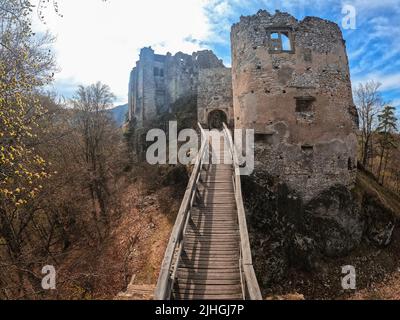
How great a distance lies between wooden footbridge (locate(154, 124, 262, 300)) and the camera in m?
5.46

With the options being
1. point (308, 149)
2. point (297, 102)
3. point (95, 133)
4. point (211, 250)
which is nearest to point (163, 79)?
point (95, 133)

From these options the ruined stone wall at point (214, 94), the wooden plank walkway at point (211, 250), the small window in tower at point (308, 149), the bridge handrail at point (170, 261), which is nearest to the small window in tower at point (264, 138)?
the small window in tower at point (308, 149)

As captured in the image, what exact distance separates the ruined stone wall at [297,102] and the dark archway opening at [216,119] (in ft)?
45.4

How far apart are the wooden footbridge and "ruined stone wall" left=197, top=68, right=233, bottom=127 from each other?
16.5 meters

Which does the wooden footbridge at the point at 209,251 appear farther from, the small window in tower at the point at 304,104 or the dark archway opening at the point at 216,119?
the dark archway opening at the point at 216,119

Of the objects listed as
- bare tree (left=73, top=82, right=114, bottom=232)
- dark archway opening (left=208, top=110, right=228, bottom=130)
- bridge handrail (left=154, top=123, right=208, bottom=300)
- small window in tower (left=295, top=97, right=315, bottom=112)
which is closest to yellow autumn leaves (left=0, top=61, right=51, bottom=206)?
bridge handrail (left=154, top=123, right=208, bottom=300)

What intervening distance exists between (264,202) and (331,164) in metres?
3.60

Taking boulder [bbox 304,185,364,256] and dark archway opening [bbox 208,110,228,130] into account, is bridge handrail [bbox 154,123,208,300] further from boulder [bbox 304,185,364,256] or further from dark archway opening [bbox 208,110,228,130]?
dark archway opening [bbox 208,110,228,130]

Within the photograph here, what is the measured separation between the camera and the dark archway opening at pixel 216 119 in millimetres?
26763

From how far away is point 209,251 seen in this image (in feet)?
23.1

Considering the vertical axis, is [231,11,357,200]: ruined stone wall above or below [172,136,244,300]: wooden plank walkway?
above

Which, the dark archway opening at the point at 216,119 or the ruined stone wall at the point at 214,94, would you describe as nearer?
the ruined stone wall at the point at 214,94

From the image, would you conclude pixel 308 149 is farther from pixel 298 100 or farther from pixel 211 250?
pixel 211 250

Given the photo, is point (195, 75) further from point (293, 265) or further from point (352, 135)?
point (293, 265)
